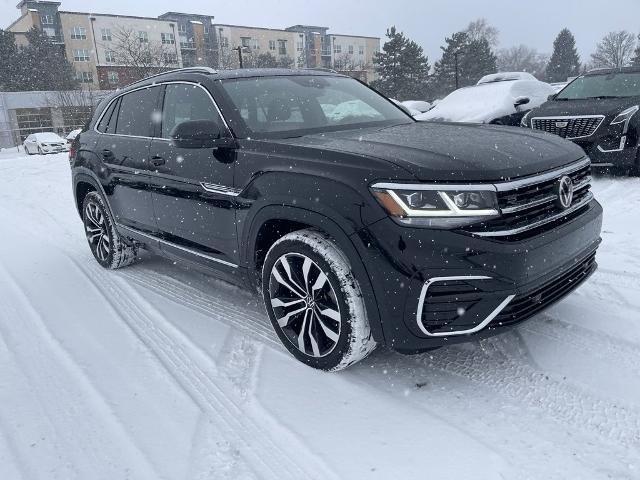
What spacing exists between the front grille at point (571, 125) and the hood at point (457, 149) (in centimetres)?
457

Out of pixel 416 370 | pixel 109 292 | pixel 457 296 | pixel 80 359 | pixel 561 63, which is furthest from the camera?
pixel 561 63

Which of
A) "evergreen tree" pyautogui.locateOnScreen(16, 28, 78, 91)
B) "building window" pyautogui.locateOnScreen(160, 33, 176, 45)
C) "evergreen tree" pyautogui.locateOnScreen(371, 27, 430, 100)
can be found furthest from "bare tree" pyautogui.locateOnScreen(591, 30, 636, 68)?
"evergreen tree" pyautogui.locateOnScreen(16, 28, 78, 91)

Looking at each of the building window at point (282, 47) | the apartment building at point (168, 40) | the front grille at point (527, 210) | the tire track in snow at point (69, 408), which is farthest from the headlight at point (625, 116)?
the building window at point (282, 47)

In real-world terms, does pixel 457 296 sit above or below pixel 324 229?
below

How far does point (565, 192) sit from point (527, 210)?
39 centimetres

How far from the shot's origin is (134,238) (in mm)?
4500

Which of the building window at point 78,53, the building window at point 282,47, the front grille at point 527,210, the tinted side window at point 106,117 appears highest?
the building window at point 282,47

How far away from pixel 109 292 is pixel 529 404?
11.3 ft

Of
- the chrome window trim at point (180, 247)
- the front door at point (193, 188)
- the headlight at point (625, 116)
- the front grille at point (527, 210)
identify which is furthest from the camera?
the headlight at point (625, 116)

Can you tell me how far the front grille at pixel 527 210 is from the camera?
241 cm

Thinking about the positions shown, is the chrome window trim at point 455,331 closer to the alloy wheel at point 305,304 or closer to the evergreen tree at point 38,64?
the alloy wheel at point 305,304

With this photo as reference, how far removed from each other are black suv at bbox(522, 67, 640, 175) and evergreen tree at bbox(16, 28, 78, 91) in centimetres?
5144

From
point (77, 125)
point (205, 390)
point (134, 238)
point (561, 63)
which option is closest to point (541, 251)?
point (205, 390)

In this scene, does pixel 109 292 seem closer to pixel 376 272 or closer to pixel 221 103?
pixel 221 103
